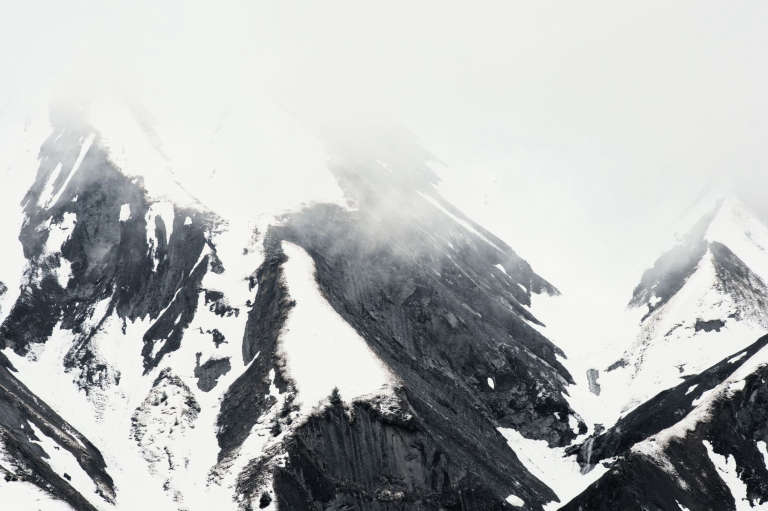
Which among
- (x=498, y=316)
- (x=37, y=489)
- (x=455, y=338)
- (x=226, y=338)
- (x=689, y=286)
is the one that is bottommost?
(x=37, y=489)

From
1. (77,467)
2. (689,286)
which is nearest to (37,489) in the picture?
(77,467)

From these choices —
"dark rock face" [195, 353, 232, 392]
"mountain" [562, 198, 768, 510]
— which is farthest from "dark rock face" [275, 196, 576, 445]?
"dark rock face" [195, 353, 232, 392]

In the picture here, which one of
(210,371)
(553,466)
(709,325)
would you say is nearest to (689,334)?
(709,325)

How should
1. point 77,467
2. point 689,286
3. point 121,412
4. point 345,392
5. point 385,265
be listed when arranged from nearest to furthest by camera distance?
point 77,467
point 345,392
point 121,412
point 385,265
point 689,286

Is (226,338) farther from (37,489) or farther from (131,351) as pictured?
(37,489)

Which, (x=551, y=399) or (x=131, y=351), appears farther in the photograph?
(x=551, y=399)

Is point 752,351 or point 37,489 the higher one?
point 752,351

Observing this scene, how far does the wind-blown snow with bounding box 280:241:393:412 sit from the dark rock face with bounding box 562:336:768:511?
99.1ft

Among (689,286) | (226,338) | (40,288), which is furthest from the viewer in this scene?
(689,286)

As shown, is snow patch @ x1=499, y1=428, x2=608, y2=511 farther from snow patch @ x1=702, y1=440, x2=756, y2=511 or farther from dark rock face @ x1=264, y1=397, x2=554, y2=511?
dark rock face @ x1=264, y1=397, x2=554, y2=511

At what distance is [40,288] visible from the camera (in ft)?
540

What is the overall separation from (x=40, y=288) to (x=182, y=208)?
1003 inches

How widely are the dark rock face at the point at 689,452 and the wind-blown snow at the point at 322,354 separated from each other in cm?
3021

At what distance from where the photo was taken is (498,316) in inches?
7407
